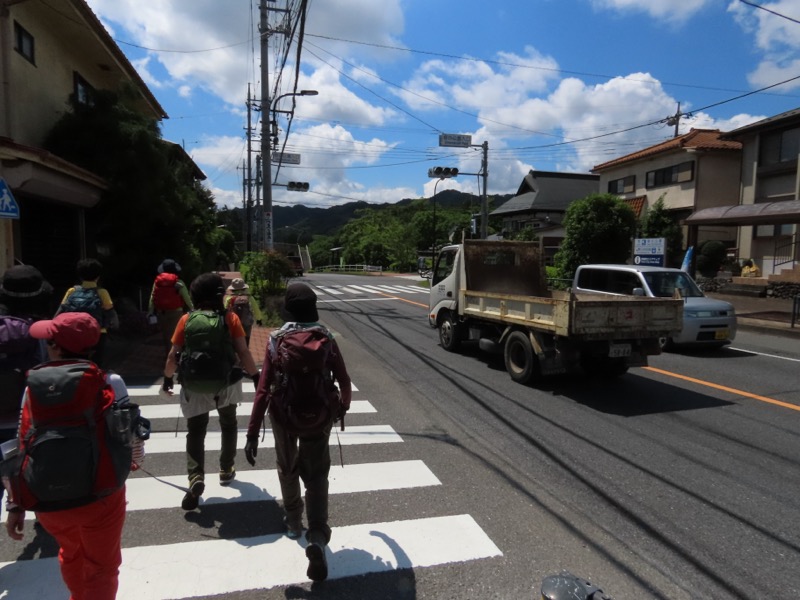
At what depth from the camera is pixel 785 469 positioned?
4.82 meters

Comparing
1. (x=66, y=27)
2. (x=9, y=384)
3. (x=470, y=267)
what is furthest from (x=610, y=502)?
(x=66, y=27)

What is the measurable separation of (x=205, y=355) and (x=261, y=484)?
135 centimetres

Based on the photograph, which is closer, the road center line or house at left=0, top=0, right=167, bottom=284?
the road center line

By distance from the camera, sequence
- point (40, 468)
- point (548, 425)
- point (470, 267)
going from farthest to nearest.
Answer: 1. point (470, 267)
2. point (548, 425)
3. point (40, 468)

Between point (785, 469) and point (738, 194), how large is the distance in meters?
26.8

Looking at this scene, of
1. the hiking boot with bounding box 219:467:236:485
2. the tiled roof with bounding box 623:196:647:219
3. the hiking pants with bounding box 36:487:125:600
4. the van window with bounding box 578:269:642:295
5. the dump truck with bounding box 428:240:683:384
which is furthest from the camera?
the tiled roof with bounding box 623:196:647:219

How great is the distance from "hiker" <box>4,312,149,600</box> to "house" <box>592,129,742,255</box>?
2817 centimetres

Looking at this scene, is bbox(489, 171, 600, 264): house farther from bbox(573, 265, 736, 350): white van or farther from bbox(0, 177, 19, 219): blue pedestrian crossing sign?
bbox(0, 177, 19, 219): blue pedestrian crossing sign

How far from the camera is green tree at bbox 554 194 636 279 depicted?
24700 millimetres

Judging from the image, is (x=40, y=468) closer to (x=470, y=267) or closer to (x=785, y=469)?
(x=785, y=469)

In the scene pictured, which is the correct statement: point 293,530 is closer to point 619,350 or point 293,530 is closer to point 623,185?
point 619,350

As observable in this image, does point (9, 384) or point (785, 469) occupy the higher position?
point (9, 384)

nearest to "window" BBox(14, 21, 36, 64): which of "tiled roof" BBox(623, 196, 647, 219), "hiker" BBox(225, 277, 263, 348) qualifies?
"hiker" BBox(225, 277, 263, 348)

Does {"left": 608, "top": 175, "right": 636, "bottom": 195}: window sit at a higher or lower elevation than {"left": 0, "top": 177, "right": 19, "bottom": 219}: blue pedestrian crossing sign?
higher
